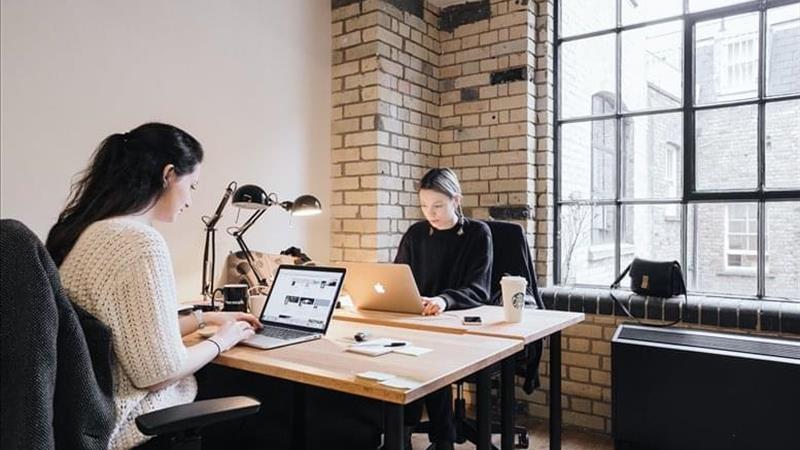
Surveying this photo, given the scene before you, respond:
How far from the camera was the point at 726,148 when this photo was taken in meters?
2.90

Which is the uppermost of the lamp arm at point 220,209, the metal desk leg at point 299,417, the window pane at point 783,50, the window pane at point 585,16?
the window pane at point 585,16

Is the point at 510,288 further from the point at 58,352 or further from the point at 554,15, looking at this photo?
the point at 554,15

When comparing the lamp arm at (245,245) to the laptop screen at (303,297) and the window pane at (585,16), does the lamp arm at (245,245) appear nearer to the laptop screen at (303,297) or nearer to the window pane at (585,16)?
the laptop screen at (303,297)

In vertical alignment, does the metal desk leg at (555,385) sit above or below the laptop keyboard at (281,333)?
below

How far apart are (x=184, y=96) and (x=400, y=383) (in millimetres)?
1791

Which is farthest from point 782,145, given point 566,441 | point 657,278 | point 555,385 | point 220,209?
point 220,209

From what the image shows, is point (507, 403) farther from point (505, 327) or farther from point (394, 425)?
point (394, 425)

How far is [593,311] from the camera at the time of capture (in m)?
3.01

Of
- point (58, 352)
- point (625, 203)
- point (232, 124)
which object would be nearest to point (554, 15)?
point (625, 203)

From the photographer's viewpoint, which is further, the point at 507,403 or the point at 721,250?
the point at 721,250

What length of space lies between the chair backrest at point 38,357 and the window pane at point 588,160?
111 inches

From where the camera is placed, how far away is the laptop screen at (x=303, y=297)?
1.83 m

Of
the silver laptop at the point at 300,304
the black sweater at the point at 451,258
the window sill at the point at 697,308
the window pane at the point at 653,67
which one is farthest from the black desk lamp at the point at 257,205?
the window pane at the point at 653,67

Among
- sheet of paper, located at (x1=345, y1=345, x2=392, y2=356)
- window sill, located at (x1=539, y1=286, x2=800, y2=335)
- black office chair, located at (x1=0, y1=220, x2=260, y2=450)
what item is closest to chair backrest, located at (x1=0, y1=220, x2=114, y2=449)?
black office chair, located at (x1=0, y1=220, x2=260, y2=450)
